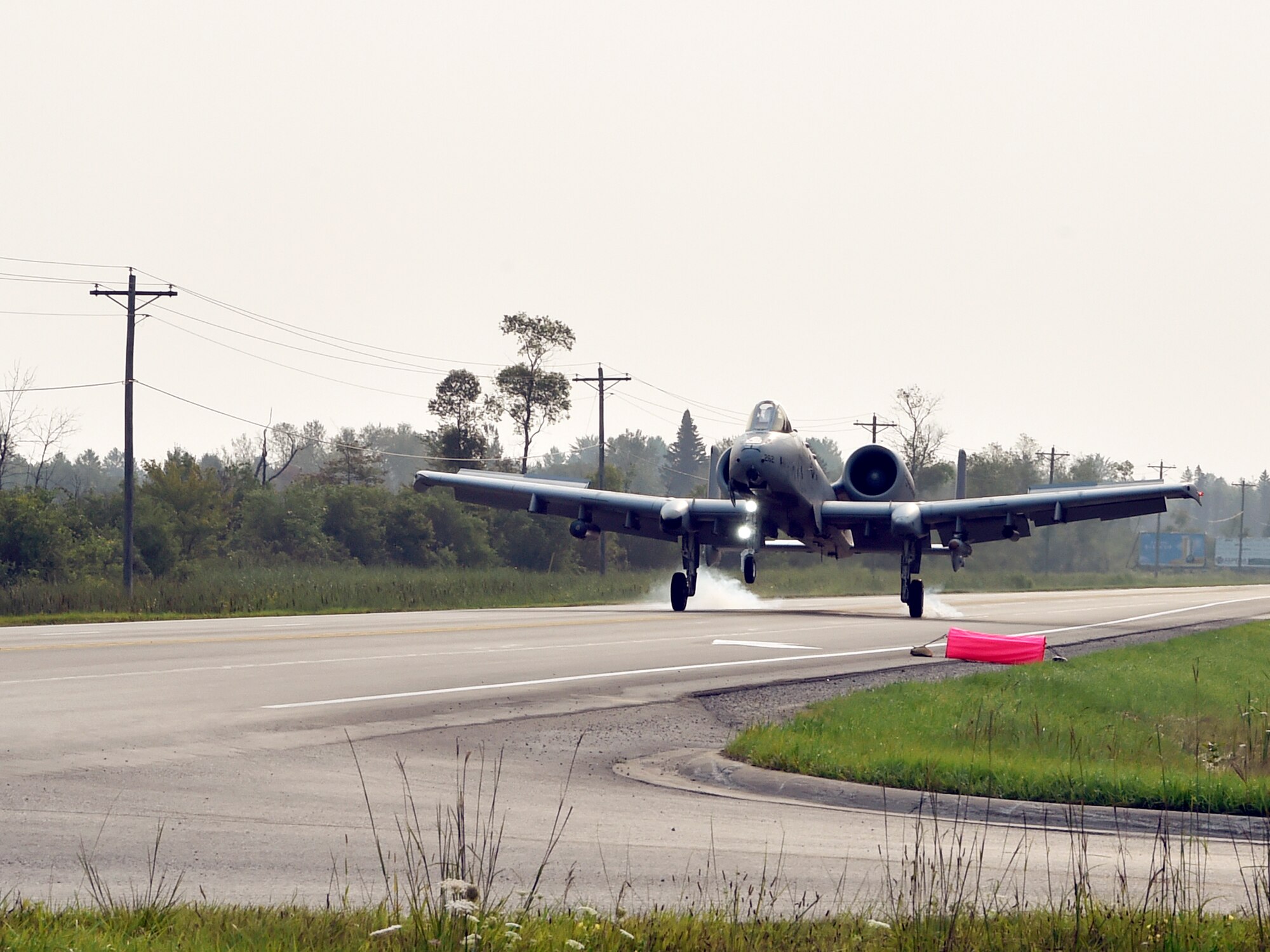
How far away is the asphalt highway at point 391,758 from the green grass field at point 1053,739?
1.18m

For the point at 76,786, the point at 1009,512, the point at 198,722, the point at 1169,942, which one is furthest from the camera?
the point at 1009,512

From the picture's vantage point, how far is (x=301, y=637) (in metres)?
22.2

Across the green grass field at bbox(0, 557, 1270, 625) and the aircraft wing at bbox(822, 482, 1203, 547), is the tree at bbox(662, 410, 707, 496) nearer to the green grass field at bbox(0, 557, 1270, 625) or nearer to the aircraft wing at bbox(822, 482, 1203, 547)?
the green grass field at bbox(0, 557, 1270, 625)

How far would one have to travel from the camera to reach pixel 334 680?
15.6 m

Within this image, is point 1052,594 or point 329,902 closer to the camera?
point 329,902

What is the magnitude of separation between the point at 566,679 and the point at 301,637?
7.39 metres

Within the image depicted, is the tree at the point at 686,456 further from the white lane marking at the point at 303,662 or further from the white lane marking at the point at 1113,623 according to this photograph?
the white lane marking at the point at 303,662

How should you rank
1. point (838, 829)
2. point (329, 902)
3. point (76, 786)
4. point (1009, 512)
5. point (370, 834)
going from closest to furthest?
point (329, 902) < point (370, 834) < point (838, 829) < point (76, 786) < point (1009, 512)

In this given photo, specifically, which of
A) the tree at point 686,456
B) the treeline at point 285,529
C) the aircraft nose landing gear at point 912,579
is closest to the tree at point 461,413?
the treeline at point 285,529

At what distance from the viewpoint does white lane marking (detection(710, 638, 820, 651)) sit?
22656 mm

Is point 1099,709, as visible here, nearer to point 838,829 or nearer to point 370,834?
point 838,829

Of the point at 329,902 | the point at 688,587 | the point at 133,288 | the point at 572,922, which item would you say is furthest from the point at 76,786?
the point at 133,288

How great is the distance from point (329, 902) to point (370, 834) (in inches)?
68.4

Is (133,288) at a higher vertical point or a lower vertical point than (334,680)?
higher
